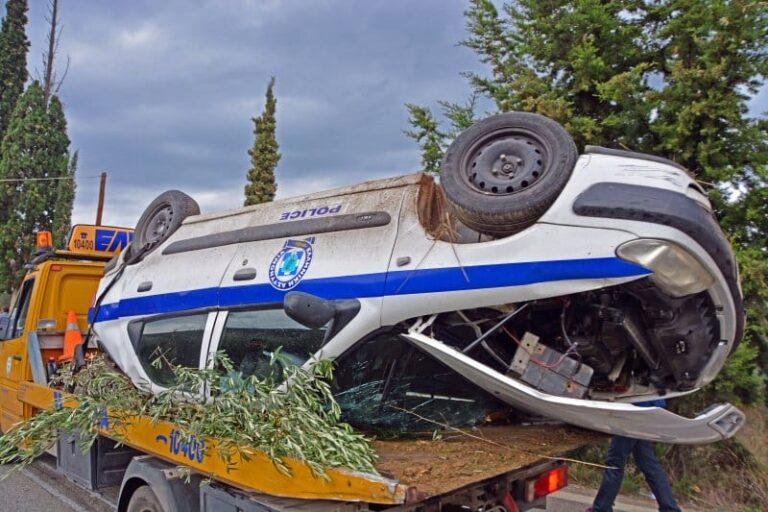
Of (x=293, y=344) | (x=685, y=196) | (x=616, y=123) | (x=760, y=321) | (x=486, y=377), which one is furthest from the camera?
(x=616, y=123)

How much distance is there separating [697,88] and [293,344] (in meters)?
4.24

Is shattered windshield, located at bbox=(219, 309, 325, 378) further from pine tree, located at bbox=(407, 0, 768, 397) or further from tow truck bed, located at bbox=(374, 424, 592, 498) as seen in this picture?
pine tree, located at bbox=(407, 0, 768, 397)

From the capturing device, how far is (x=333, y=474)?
262 centimetres

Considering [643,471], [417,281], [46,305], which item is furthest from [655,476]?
[46,305]

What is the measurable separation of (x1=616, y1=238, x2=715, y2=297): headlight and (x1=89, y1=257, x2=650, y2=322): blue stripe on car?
0.05 m

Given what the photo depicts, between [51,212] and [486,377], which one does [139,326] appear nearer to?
[486,377]

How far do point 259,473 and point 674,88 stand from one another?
15.8 feet

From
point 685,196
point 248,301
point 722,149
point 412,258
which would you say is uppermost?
point 722,149

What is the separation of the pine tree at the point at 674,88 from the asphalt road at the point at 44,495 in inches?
229

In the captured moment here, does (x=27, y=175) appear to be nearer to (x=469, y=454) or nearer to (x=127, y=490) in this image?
(x=127, y=490)

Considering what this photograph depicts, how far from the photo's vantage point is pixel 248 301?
3.71 metres

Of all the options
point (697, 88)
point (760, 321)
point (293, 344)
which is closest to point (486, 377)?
point (293, 344)

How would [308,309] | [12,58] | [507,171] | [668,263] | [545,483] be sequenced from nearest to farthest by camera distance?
[668,263], [507,171], [308,309], [545,483], [12,58]

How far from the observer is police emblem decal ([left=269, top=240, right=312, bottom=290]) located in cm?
355
